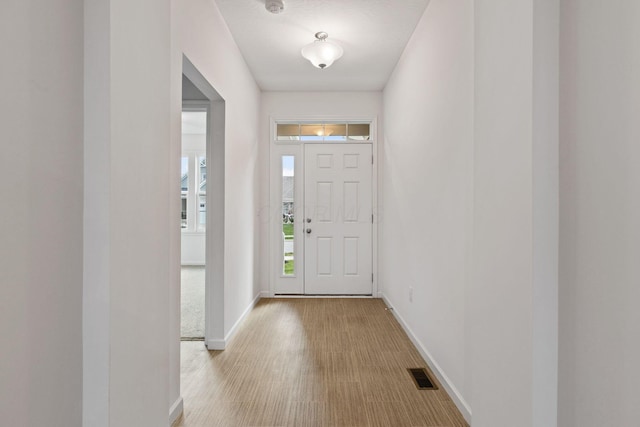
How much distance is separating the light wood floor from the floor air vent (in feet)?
0.15

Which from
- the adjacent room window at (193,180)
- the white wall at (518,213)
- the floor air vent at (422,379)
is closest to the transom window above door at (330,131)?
the floor air vent at (422,379)

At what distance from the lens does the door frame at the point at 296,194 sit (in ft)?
14.8

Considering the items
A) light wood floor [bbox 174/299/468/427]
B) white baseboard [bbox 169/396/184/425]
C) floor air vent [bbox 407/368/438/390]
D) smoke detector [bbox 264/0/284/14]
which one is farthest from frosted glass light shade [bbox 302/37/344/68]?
white baseboard [bbox 169/396/184/425]

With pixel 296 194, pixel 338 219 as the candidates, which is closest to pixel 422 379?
pixel 338 219

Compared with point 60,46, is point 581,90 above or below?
below

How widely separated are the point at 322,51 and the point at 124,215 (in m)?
2.40

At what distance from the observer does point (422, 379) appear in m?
2.30

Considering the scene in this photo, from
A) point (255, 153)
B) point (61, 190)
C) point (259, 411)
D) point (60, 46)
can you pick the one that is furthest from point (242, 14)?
point (259, 411)

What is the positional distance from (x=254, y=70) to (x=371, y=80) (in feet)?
4.62

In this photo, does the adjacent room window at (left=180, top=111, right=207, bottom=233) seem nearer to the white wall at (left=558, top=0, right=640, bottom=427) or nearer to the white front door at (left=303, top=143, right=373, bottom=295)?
the white front door at (left=303, top=143, right=373, bottom=295)

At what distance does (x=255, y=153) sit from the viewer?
4.17m

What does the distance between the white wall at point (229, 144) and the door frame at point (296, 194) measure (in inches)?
10.9

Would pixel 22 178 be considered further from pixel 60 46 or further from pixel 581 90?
pixel 581 90

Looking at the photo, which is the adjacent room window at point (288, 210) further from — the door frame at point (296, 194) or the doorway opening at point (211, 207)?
the doorway opening at point (211, 207)
